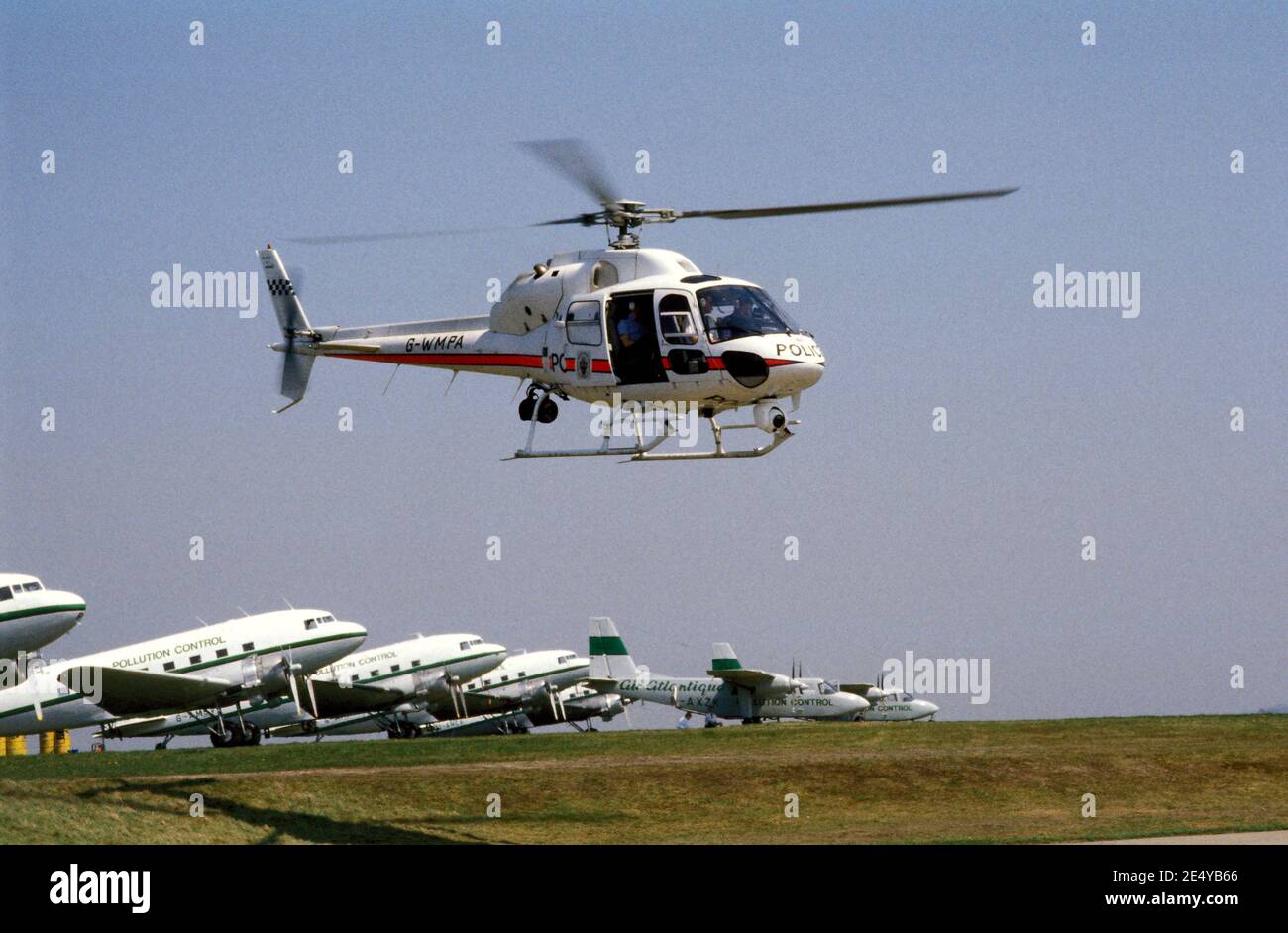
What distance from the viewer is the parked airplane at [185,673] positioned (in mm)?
45844

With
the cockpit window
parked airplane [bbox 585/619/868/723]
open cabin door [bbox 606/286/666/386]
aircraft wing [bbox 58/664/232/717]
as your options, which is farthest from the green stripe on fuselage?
parked airplane [bbox 585/619/868/723]

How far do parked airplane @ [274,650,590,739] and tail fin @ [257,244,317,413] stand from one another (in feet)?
106

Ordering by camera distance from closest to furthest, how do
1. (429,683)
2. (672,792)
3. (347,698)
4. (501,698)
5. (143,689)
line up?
(672,792) < (143,689) < (347,698) < (429,683) < (501,698)

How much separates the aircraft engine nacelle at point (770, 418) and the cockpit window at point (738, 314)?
1247 millimetres

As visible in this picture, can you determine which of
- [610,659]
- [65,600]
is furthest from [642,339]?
[610,659]

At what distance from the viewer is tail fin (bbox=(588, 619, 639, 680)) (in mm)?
70688

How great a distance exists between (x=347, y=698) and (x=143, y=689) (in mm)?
15304

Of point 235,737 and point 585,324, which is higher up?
point 585,324

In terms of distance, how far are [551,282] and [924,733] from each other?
20.7 m

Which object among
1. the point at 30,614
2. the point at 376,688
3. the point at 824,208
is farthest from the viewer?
the point at 376,688

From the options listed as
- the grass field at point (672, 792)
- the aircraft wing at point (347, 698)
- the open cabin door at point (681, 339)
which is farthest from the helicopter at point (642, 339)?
the aircraft wing at point (347, 698)

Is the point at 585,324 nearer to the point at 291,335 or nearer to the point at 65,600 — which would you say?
the point at 291,335

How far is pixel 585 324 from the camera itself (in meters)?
27.4
